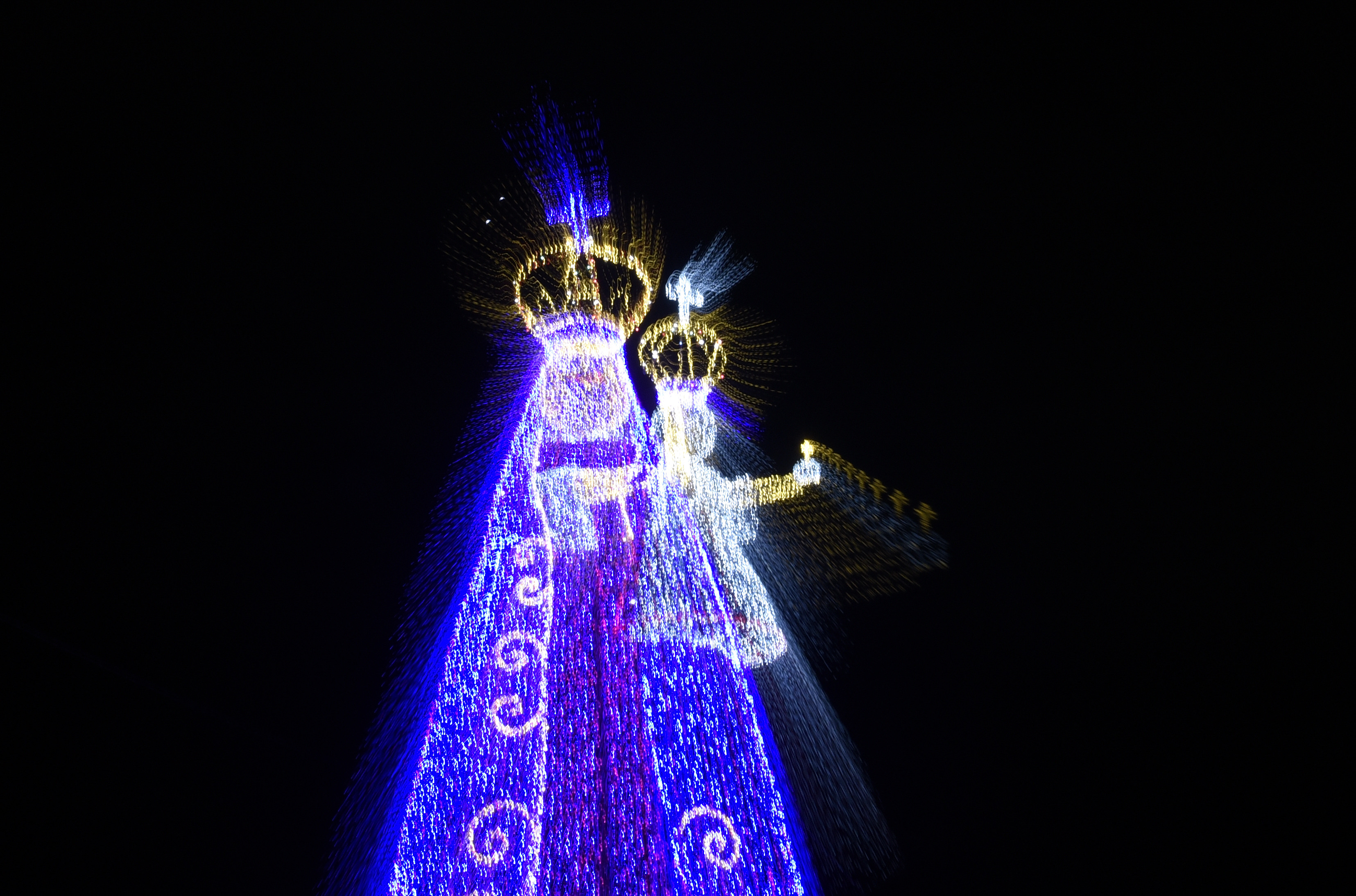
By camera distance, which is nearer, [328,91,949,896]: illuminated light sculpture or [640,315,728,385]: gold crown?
[328,91,949,896]: illuminated light sculpture

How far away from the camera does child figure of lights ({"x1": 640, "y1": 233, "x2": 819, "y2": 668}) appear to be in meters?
1.86

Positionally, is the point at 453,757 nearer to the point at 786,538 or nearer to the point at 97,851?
the point at 786,538

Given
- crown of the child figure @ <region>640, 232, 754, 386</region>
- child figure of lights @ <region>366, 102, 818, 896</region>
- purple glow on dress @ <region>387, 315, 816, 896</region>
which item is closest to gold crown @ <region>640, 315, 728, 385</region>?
crown of the child figure @ <region>640, 232, 754, 386</region>

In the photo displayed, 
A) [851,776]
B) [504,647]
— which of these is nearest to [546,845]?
[504,647]

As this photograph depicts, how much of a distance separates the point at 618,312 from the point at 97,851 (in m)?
2.48

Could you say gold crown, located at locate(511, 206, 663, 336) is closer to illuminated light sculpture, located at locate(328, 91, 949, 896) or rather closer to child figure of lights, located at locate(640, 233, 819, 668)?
illuminated light sculpture, located at locate(328, 91, 949, 896)

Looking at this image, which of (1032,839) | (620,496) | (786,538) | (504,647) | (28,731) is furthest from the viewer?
(786,538)

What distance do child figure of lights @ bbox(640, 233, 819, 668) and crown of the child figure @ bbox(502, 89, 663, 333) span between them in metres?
0.17

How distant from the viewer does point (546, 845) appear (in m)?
1.36

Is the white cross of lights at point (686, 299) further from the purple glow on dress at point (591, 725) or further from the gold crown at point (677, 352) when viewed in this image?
the purple glow on dress at point (591, 725)

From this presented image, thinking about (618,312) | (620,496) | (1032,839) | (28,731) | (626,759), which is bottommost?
(1032,839)

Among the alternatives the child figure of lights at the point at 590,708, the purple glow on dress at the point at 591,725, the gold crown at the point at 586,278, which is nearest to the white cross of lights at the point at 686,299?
the gold crown at the point at 586,278

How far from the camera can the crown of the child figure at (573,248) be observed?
2025mm

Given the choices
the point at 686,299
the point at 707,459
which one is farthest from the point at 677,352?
the point at 707,459
